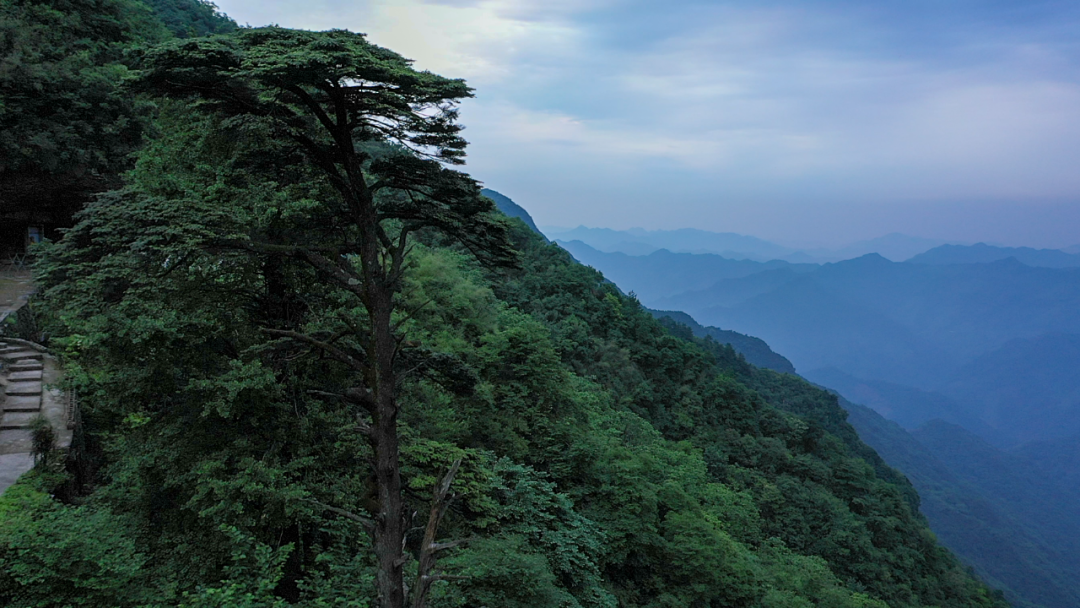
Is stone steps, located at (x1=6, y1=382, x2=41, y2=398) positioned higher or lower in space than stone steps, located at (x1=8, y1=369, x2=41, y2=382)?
lower

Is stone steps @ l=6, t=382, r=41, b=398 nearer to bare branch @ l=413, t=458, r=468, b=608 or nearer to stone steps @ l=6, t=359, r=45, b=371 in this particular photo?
stone steps @ l=6, t=359, r=45, b=371

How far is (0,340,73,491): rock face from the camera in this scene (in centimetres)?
988

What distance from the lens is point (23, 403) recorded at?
37.6 ft

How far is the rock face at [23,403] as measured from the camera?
9.88 m

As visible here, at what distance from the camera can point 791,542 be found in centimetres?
2959

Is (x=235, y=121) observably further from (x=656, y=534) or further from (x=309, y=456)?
(x=656, y=534)

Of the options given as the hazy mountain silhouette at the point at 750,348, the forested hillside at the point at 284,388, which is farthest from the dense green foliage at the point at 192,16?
the hazy mountain silhouette at the point at 750,348

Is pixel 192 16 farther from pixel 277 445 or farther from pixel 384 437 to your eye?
pixel 384 437

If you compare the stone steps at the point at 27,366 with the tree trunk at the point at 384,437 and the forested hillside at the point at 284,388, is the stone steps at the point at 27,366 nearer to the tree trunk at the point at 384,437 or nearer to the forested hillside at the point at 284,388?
the forested hillside at the point at 284,388

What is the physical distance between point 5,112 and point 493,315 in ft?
57.5

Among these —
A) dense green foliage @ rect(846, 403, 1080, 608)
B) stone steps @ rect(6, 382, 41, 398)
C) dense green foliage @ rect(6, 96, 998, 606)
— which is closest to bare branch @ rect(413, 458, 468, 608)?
dense green foliage @ rect(6, 96, 998, 606)

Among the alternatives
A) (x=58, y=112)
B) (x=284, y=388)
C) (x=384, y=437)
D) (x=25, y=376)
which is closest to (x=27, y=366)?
(x=25, y=376)

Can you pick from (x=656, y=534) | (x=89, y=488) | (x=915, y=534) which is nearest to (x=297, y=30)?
(x=89, y=488)

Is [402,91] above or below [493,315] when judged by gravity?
above
